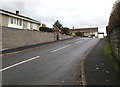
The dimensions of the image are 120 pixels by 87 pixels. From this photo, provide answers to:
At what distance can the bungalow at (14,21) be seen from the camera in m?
33.0

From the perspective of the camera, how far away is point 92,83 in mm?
5945

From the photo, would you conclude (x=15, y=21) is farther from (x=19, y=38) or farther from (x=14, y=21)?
(x=19, y=38)

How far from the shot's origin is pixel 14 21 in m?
36.8

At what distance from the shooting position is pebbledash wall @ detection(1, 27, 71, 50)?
18.6 meters

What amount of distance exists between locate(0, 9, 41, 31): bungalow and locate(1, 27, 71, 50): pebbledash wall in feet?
33.2

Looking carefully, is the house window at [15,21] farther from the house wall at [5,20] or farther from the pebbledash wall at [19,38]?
the pebbledash wall at [19,38]

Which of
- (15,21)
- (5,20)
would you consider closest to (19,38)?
(5,20)

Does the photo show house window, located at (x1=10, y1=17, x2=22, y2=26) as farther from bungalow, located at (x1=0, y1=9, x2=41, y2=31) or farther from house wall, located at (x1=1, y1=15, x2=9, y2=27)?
house wall, located at (x1=1, y1=15, x2=9, y2=27)

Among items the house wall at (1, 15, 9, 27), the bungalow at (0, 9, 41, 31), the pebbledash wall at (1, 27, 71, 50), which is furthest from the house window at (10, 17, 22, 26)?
the pebbledash wall at (1, 27, 71, 50)

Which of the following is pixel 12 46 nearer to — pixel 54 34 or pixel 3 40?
pixel 3 40

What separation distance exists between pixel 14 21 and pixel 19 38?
1672cm

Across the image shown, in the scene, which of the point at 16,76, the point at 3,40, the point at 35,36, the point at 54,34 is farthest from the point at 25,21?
the point at 16,76

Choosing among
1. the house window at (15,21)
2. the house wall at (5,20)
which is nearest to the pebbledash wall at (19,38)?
the house wall at (5,20)

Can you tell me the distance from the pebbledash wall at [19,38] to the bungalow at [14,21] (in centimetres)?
1013
